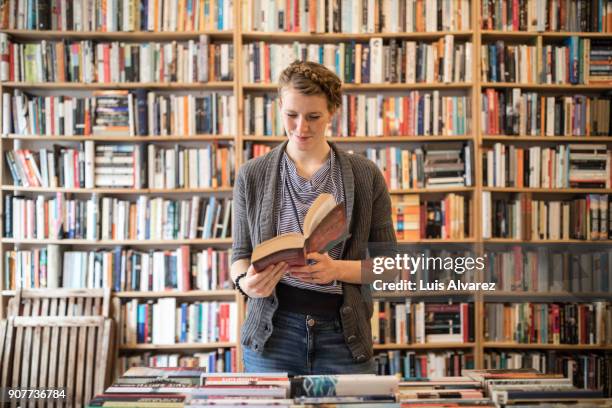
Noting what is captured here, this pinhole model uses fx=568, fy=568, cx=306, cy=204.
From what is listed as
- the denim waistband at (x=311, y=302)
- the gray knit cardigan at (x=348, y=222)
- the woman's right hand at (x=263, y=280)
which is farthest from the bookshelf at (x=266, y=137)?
the woman's right hand at (x=263, y=280)

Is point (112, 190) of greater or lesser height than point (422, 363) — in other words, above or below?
above

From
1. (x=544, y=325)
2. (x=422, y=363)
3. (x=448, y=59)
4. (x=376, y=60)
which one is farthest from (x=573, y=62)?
(x=422, y=363)

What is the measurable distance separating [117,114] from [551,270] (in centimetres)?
255

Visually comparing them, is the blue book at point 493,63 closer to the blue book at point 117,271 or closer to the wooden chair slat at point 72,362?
the blue book at point 117,271

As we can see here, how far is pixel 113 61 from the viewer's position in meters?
3.34

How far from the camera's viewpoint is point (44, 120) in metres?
3.34

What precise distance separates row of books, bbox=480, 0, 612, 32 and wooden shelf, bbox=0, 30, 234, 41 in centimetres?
156

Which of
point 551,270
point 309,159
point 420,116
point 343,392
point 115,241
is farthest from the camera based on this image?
point 420,116

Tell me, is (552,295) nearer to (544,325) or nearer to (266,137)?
(544,325)

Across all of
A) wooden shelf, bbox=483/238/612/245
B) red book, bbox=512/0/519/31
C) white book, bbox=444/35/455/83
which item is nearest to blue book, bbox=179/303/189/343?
wooden shelf, bbox=483/238/612/245

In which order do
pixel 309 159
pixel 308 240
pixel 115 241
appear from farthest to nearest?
pixel 115 241, pixel 309 159, pixel 308 240

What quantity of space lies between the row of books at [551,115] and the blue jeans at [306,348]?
7.34ft

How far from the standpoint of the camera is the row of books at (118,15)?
3303mm

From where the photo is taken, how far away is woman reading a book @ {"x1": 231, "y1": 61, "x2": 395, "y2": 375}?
1553mm
